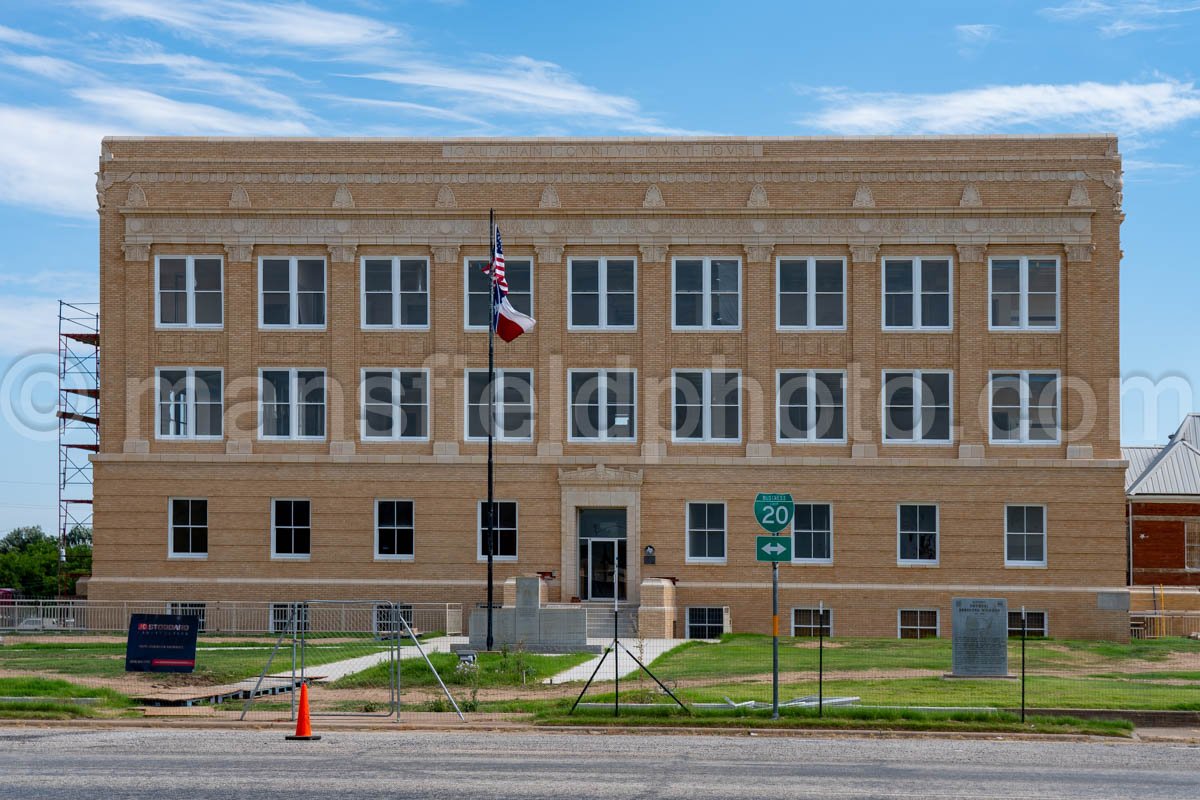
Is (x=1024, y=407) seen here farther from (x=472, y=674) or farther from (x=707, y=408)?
(x=472, y=674)

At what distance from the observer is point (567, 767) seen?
61.9 feet

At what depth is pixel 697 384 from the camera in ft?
152

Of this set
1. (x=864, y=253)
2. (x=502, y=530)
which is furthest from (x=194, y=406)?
(x=864, y=253)

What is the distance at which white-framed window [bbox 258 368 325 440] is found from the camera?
46625 millimetres

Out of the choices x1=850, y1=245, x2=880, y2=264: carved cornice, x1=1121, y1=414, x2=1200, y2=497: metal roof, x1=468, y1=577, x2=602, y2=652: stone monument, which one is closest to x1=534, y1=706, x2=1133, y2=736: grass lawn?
x1=468, y1=577, x2=602, y2=652: stone monument

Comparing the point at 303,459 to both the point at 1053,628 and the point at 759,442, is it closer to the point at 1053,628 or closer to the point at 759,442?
the point at 759,442

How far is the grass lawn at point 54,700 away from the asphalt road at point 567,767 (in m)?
1.43

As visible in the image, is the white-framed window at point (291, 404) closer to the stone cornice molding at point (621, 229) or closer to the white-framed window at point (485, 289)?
the stone cornice molding at point (621, 229)

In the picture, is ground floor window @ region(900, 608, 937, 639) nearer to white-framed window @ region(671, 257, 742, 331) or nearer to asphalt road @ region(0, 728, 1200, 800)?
white-framed window @ region(671, 257, 742, 331)

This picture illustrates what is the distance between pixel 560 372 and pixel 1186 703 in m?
24.5

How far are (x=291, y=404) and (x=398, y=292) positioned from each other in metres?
4.86

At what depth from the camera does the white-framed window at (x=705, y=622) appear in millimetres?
45250

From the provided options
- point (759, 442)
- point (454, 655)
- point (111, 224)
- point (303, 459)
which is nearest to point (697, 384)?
point (759, 442)

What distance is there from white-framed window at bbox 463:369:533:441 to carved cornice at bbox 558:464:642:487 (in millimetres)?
1873
